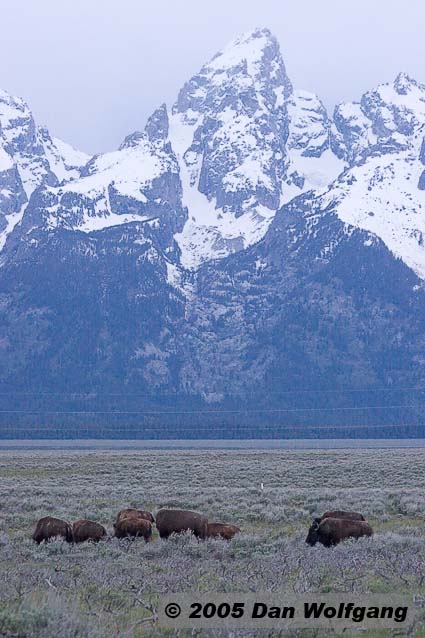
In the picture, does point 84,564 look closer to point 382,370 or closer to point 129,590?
point 129,590

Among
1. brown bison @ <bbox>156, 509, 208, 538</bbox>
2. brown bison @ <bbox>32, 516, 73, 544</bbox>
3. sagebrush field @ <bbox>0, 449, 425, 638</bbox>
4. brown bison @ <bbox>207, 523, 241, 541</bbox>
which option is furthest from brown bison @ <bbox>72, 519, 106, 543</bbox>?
brown bison @ <bbox>207, 523, 241, 541</bbox>

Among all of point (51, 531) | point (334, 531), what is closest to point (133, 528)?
point (51, 531)

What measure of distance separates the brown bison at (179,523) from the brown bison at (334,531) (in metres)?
2.36

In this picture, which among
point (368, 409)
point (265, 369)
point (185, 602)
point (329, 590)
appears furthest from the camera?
point (265, 369)

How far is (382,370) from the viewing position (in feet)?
625

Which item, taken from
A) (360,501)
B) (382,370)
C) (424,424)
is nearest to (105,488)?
(360,501)

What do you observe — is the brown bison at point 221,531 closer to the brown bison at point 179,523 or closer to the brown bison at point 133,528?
Result: the brown bison at point 179,523

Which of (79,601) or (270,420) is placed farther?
(270,420)

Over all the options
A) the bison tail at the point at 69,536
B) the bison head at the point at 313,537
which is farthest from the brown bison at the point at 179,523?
the bison head at the point at 313,537

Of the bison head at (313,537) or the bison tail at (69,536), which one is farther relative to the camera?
the bison tail at (69,536)

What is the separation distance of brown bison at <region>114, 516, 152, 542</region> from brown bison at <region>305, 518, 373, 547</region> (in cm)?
349

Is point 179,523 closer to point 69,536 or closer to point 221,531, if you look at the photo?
point 221,531

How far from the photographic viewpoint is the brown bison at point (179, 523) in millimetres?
18750

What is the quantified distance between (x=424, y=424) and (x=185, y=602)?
161642 millimetres
